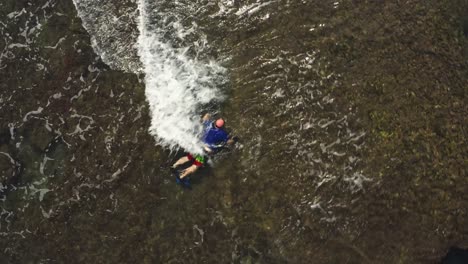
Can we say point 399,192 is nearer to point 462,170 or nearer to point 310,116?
point 462,170

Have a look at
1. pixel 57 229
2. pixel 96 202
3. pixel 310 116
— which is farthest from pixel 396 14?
pixel 57 229

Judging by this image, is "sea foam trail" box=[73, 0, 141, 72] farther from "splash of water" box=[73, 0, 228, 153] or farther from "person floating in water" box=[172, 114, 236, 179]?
"person floating in water" box=[172, 114, 236, 179]

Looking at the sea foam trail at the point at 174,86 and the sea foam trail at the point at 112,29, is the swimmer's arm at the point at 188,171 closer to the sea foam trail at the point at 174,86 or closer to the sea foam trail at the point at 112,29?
the sea foam trail at the point at 174,86

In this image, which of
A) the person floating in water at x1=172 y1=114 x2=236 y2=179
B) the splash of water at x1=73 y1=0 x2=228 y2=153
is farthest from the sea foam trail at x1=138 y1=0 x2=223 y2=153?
the person floating in water at x1=172 y1=114 x2=236 y2=179

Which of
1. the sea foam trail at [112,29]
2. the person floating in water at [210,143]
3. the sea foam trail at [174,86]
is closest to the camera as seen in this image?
the person floating in water at [210,143]

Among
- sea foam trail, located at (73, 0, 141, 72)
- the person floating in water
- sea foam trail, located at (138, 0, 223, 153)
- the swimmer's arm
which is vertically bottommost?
the swimmer's arm

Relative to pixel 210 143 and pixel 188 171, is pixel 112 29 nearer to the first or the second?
pixel 210 143

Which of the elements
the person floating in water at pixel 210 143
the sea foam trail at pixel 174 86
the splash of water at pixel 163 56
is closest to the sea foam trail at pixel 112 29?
the splash of water at pixel 163 56
